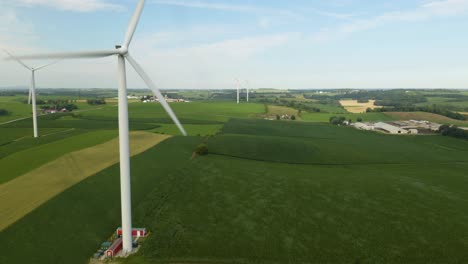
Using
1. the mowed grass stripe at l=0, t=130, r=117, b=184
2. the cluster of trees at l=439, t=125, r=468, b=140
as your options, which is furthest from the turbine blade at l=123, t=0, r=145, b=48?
the cluster of trees at l=439, t=125, r=468, b=140

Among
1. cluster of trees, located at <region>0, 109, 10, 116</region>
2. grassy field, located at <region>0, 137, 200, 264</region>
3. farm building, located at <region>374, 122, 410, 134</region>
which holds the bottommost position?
grassy field, located at <region>0, 137, 200, 264</region>

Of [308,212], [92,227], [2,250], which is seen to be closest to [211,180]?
[308,212]

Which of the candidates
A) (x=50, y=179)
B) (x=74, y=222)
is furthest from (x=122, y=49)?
(x=50, y=179)

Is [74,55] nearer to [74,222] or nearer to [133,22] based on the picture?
[133,22]

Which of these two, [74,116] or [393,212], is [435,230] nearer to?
[393,212]

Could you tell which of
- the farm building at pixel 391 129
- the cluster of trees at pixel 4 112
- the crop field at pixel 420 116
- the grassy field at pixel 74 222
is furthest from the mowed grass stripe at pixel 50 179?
the crop field at pixel 420 116

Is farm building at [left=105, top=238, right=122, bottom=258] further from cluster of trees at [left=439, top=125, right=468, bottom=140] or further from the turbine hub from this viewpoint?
cluster of trees at [left=439, top=125, right=468, bottom=140]

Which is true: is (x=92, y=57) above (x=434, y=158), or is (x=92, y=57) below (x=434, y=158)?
above
